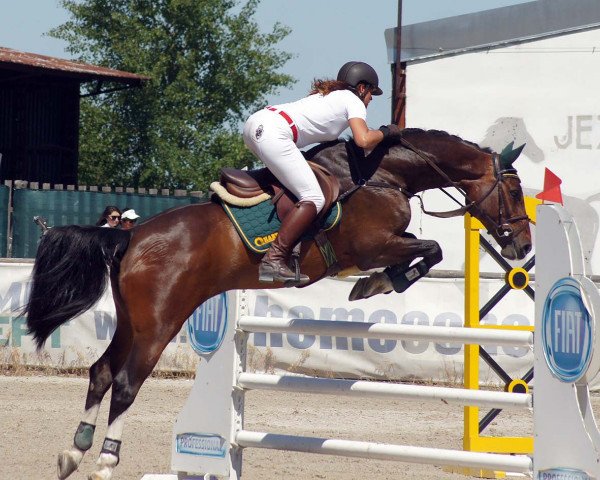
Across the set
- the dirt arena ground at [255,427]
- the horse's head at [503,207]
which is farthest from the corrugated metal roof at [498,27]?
the horse's head at [503,207]

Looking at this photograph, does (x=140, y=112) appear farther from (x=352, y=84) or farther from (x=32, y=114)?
(x=352, y=84)

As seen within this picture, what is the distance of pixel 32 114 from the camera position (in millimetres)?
21516

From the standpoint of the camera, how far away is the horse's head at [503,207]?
5.68m

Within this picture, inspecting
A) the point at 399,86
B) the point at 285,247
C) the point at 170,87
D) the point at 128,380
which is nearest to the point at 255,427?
the point at 128,380

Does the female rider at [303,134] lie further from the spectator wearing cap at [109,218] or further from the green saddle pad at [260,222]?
the spectator wearing cap at [109,218]

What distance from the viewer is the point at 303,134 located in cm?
558

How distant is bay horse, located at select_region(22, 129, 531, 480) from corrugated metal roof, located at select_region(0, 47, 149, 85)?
1426cm

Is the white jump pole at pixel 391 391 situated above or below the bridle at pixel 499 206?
below

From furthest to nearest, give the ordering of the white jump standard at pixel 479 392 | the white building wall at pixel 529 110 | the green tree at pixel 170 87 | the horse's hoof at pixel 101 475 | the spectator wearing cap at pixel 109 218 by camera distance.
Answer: the green tree at pixel 170 87 < the white building wall at pixel 529 110 < the spectator wearing cap at pixel 109 218 < the horse's hoof at pixel 101 475 < the white jump standard at pixel 479 392

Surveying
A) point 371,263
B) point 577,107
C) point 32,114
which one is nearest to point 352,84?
point 371,263

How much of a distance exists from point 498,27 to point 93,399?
12940 mm

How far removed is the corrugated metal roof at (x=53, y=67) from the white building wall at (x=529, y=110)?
6834 mm

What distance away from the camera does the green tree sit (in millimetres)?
32031

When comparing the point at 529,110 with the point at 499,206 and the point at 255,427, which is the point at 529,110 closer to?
the point at 255,427
